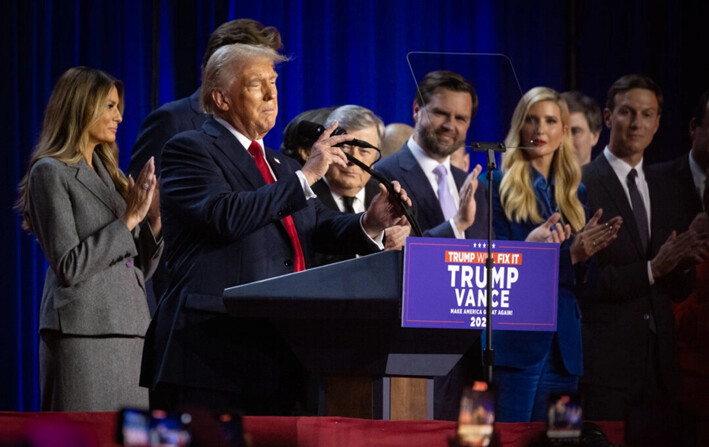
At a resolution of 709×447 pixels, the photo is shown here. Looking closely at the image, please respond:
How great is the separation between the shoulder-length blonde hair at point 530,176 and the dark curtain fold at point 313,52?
32.4 inches

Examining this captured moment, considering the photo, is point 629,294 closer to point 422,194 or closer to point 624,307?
point 624,307

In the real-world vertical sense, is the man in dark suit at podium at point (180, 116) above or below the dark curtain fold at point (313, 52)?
below

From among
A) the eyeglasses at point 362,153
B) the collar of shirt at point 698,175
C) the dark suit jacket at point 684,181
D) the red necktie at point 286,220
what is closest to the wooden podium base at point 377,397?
the red necktie at point 286,220

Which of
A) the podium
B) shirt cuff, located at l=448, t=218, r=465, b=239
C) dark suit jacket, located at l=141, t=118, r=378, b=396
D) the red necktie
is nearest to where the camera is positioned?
the podium

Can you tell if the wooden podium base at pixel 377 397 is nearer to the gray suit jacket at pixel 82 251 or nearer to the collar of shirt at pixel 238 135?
the collar of shirt at pixel 238 135

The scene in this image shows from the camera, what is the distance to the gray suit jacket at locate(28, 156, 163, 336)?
3010 mm

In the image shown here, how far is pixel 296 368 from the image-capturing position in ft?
8.06

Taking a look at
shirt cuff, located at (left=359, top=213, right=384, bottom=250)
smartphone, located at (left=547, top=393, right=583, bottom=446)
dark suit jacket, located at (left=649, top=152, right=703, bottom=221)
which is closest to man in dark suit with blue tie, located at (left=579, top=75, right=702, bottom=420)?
dark suit jacket, located at (left=649, top=152, right=703, bottom=221)

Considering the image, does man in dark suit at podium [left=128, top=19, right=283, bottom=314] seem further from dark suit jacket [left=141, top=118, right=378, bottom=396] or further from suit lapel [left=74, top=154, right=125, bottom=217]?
dark suit jacket [left=141, top=118, right=378, bottom=396]

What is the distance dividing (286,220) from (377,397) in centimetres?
57

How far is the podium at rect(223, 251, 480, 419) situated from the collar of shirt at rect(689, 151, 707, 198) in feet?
8.52

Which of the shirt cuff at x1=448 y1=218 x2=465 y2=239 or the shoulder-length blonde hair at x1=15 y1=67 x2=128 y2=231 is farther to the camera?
the shirt cuff at x1=448 y1=218 x2=465 y2=239

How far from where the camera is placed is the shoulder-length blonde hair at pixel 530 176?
3.71 meters

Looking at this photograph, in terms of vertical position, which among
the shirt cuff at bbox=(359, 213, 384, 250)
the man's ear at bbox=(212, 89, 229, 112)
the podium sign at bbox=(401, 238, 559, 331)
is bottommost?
the podium sign at bbox=(401, 238, 559, 331)
